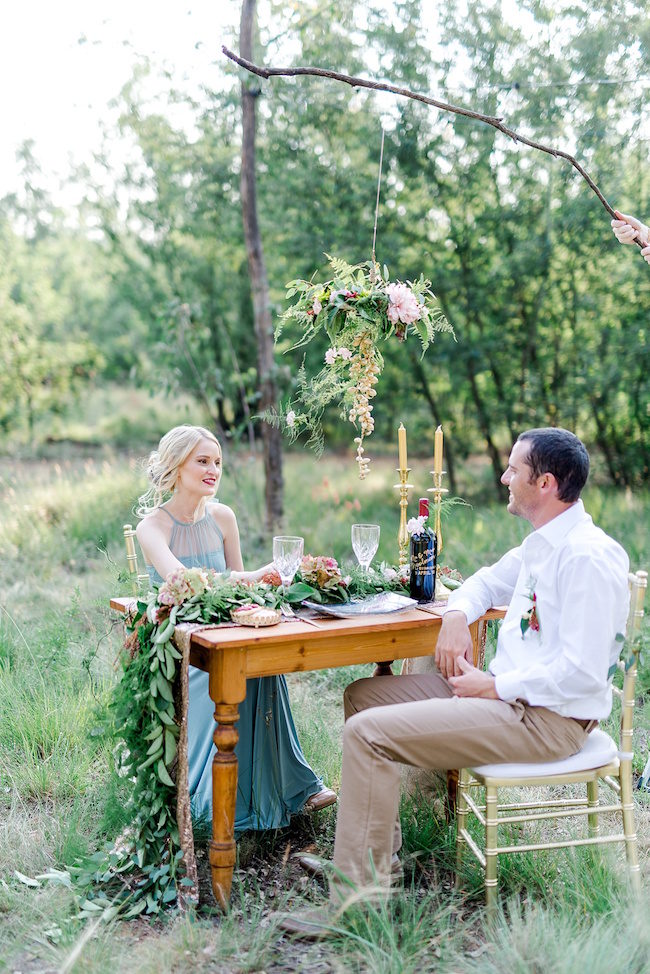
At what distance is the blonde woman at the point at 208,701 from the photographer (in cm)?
366

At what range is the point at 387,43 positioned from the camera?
27.5ft

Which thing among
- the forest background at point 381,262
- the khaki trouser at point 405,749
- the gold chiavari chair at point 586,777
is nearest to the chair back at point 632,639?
the gold chiavari chair at point 586,777

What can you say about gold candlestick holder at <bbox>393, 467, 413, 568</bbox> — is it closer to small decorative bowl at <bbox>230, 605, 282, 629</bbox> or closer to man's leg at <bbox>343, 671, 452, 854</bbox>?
man's leg at <bbox>343, 671, 452, 854</bbox>

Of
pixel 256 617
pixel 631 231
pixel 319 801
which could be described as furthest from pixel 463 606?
pixel 631 231

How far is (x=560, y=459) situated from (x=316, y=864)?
65.8 inches

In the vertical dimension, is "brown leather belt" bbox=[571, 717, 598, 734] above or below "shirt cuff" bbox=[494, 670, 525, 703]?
below

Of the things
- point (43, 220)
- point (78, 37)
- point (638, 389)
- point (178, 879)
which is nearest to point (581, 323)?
point (638, 389)

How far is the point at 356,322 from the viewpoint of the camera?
345 centimetres

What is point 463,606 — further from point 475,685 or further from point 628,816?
point 628,816

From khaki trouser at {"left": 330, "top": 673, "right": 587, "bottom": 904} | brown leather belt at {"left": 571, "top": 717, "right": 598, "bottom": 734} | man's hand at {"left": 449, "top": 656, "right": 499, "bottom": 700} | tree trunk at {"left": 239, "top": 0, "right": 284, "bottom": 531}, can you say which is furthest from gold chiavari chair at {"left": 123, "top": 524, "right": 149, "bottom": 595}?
tree trunk at {"left": 239, "top": 0, "right": 284, "bottom": 531}

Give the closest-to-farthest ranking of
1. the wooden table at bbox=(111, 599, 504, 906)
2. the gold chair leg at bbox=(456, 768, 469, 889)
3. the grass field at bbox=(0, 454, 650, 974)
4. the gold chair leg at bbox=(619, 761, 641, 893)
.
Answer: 1. the grass field at bbox=(0, 454, 650, 974)
2. the wooden table at bbox=(111, 599, 504, 906)
3. the gold chair leg at bbox=(619, 761, 641, 893)
4. the gold chair leg at bbox=(456, 768, 469, 889)

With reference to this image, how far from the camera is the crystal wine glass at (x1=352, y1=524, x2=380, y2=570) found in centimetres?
347

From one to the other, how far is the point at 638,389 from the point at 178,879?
7435 mm

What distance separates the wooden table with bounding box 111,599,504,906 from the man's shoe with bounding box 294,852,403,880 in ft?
1.26
